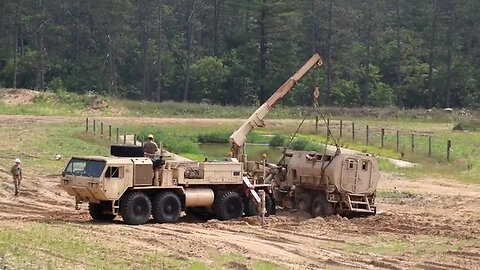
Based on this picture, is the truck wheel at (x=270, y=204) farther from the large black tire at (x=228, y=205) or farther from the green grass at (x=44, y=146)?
the green grass at (x=44, y=146)

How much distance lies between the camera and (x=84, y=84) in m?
96.4

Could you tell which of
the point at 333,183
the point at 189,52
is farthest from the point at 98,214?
the point at 189,52

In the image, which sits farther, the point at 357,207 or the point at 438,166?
the point at 438,166

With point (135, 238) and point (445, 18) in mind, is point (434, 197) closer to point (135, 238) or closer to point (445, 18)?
point (135, 238)

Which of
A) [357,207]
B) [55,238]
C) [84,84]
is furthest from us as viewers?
[84,84]

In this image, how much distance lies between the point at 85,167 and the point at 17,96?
5272 centimetres

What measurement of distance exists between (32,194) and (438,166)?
→ 1980 cm

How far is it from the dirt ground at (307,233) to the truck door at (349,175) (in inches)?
41.5

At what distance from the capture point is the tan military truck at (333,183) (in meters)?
29.2

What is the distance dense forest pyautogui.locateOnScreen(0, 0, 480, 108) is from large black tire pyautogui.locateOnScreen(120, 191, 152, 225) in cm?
6769

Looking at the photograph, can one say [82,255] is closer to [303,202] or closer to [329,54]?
[303,202]

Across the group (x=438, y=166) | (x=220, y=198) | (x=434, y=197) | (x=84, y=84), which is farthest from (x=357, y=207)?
(x=84, y=84)

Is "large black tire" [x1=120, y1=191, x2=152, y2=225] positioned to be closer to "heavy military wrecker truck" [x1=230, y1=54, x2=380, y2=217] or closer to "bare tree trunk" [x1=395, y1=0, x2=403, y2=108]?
"heavy military wrecker truck" [x1=230, y1=54, x2=380, y2=217]

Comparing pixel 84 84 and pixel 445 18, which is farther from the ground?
pixel 445 18
